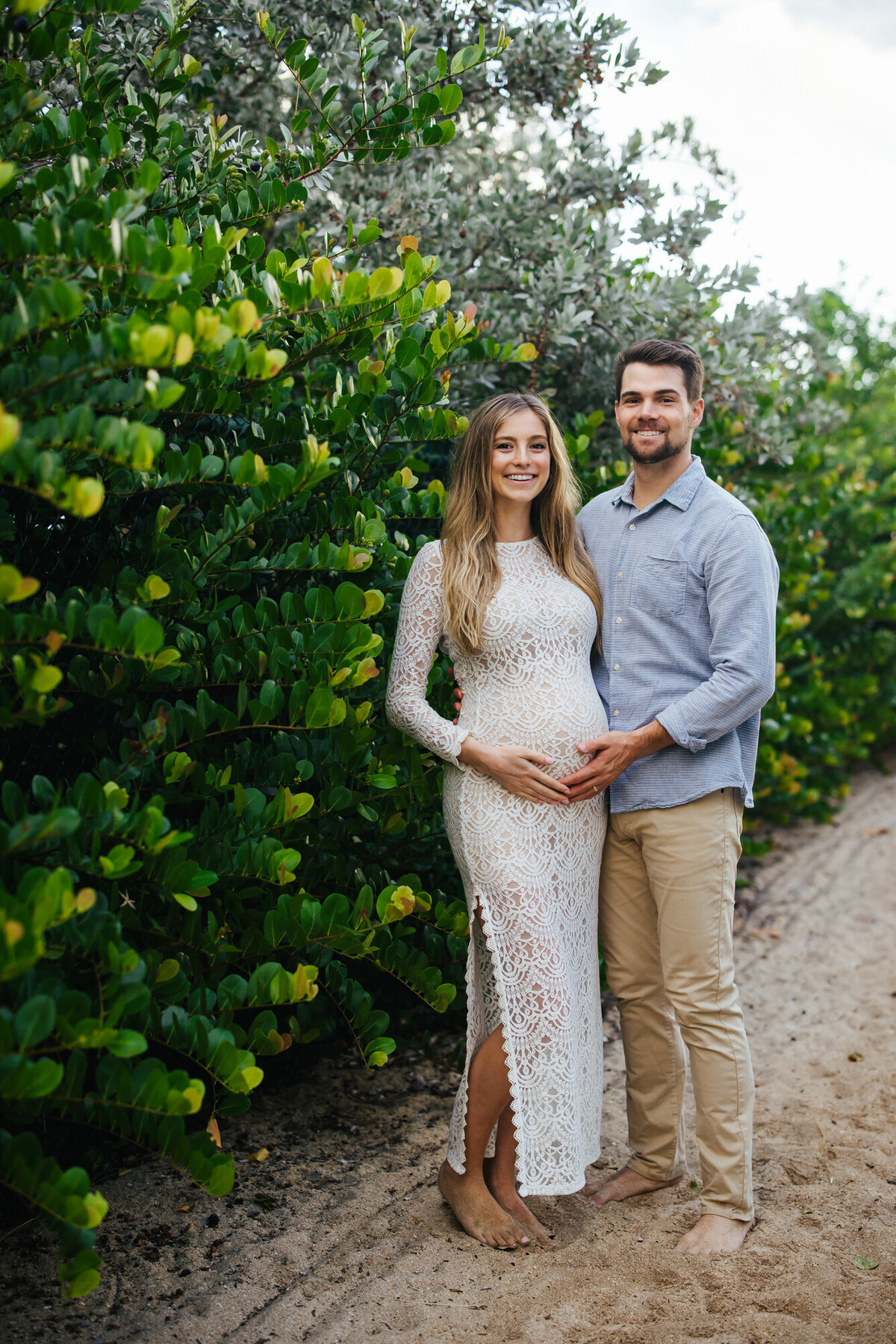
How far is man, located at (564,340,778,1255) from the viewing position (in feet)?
8.98

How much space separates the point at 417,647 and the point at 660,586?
0.76 meters

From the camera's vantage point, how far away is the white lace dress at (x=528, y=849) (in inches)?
103

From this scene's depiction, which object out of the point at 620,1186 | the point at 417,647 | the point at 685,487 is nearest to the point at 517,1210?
the point at 620,1186

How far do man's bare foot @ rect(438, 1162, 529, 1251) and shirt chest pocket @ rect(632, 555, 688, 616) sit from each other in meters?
1.75

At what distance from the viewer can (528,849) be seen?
2.68m

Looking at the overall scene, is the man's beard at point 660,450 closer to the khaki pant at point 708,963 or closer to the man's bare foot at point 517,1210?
the khaki pant at point 708,963

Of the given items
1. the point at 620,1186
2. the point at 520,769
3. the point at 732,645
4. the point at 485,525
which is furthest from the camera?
the point at 620,1186

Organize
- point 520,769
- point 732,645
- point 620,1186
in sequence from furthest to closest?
point 620,1186 → point 732,645 → point 520,769

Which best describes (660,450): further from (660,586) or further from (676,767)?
(676,767)

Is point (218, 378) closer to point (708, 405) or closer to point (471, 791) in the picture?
point (471, 791)

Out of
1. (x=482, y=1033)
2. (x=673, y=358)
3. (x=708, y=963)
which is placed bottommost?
(x=482, y=1033)

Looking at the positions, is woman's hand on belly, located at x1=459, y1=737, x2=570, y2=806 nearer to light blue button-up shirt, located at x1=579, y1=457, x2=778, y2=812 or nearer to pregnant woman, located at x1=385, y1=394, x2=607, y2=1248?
pregnant woman, located at x1=385, y1=394, x2=607, y2=1248

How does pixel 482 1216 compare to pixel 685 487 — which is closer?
pixel 482 1216

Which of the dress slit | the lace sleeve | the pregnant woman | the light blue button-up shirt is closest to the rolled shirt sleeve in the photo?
the light blue button-up shirt
